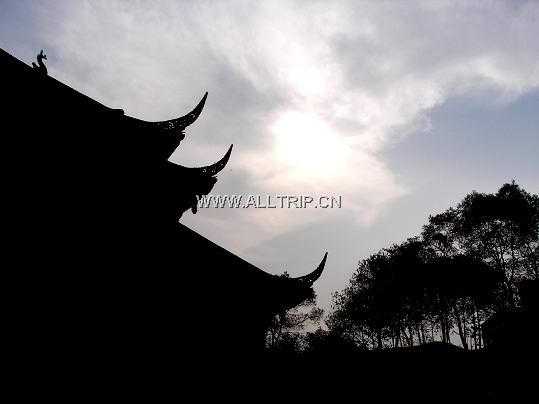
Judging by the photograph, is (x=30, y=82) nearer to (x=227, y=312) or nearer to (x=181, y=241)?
(x=181, y=241)

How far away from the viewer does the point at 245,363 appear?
7.24 m

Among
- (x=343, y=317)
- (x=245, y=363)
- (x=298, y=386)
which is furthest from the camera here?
(x=343, y=317)

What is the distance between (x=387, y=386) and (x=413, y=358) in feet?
5.06

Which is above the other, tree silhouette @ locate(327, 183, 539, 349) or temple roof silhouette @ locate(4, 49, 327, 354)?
tree silhouette @ locate(327, 183, 539, 349)

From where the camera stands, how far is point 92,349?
5949 mm

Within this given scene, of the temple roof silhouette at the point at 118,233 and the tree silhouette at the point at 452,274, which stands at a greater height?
the tree silhouette at the point at 452,274

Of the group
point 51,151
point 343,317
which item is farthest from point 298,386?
point 343,317

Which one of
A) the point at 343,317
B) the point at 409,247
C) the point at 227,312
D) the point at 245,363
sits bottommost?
the point at 245,363

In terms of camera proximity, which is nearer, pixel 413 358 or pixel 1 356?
pixel 1 356

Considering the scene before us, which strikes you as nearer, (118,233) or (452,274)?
(118,233)

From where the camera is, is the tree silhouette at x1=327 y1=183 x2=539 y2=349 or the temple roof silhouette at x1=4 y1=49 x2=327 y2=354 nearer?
the temple roof silhouette at x1=4 y1=49 x2=327 y2=354

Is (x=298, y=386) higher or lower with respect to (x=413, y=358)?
lower

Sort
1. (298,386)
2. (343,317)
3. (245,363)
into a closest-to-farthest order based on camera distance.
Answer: (245,363), (298,386), (343,317)

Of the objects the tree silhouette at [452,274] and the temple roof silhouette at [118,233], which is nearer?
the temple roof silhouette at [118,233]
